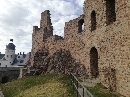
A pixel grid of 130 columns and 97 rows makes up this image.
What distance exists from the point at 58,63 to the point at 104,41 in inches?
287

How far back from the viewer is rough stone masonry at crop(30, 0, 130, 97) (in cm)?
973

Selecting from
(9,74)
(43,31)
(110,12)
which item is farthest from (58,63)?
(9,74)

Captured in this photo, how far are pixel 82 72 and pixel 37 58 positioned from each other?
9.31 meters

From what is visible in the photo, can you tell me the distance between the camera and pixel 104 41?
12008 mm

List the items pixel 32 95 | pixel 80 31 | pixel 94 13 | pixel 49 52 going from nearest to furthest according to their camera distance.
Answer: pixel 32 95 < pixel 94 13 < pixel 80 31 < pixel 49 52

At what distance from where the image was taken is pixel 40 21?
2475cm

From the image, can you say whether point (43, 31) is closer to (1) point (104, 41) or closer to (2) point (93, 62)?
(2) point (93, 62)

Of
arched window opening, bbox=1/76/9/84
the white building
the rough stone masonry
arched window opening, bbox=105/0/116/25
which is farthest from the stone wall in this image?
the white building

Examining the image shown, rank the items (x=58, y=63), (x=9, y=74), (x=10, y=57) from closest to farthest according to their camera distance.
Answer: (x=58, y=63), (x=9, y=74), (x=10, y=57)

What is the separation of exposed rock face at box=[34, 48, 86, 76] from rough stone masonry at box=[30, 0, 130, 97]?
49 centimetres

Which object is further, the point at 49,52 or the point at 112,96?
the point at 49,52

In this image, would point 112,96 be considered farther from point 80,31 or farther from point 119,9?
point 80,31

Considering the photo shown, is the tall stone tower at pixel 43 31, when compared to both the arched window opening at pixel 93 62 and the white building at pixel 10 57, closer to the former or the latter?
the arched window opening at pixel 93 62

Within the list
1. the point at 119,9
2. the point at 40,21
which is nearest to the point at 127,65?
the point at 119,9
